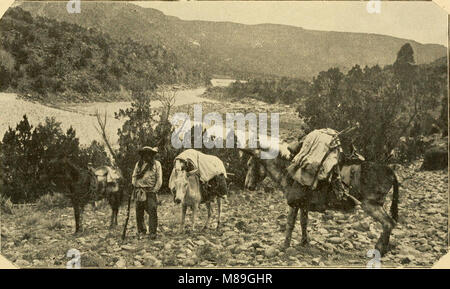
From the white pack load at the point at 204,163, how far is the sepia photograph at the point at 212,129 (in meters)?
0.02

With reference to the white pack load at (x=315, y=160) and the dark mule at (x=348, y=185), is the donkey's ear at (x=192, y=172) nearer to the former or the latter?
the dark mule at (x=348, y=185)

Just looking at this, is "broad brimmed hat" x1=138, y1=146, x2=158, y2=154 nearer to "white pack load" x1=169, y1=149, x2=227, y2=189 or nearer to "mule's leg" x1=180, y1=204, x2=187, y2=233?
"white pack load" x1=169, y1=149, x2=227, y2=189

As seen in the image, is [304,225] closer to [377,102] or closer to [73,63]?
[377,102]

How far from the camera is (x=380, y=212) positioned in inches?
249

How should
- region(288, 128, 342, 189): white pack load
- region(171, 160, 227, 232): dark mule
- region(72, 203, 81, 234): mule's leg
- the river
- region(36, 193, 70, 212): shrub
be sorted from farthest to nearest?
the river
region(36, 193, 70, 212): shrub
region(72, 203, 81, 234): mule's leg
region(171, 160, 227, 232): dark mule
region(288, 128, 342, 189): white pack load

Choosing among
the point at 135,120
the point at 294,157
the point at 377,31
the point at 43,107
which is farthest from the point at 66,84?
the point at 377,31

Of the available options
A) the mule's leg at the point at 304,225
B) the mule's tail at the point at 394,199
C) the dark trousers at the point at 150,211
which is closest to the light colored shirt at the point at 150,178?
the dark trousers at the point at 150,211

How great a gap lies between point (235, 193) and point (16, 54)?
4.37 meters

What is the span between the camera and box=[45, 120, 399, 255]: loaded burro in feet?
20.9

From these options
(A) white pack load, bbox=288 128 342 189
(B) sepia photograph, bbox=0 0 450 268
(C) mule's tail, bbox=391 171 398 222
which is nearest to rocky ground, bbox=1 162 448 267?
(B) sepia photograph, bbox=0 0 450 268

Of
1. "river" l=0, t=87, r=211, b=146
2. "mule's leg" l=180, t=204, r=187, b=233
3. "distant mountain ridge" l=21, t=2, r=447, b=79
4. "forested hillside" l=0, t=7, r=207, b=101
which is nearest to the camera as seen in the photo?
"mule's leg" l=180, t=204, r=187, b=233

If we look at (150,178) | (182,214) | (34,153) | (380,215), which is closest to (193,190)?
(182,214)

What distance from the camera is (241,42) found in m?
8.20

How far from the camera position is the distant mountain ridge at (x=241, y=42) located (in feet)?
25.5
